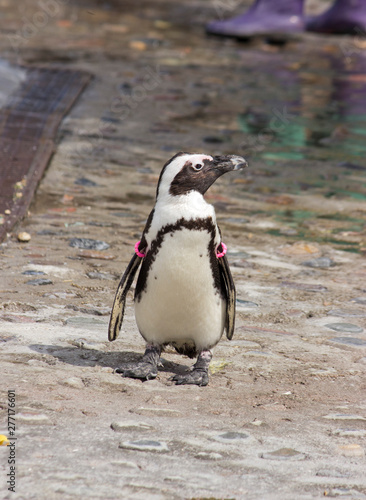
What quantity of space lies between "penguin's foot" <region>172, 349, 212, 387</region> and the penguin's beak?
823mm

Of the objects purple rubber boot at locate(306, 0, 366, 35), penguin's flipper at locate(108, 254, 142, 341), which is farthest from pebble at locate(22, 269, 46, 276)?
purple rubber boot at locate(306, 0, 366, 35)

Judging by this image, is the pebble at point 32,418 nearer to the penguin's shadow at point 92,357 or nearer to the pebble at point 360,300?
the penguin's shadow at point 92,357

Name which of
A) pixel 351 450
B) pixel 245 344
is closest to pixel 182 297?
pixel 245 344

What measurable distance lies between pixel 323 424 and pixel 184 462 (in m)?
0.70

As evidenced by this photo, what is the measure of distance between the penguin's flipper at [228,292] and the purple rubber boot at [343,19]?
11.6 m

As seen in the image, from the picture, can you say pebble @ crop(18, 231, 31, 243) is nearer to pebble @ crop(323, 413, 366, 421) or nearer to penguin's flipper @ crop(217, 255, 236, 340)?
penguin's flipper @ crop(217, 255, 236, 340)

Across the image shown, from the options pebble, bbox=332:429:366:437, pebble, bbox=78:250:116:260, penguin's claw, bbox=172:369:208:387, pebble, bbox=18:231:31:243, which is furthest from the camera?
pebble, bbox=18:231:31:243

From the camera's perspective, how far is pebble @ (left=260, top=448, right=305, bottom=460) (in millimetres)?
3107

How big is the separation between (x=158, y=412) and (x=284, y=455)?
54 centimetres

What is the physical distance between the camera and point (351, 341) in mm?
4426

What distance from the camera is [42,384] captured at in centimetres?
353

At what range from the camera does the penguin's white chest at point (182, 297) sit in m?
3.78

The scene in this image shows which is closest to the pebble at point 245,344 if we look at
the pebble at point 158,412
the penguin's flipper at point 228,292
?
the penguin's flipper at point 228,292

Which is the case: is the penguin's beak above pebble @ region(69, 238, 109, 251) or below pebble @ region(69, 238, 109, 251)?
above
